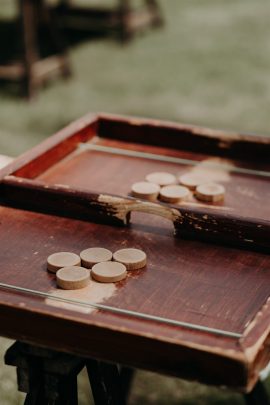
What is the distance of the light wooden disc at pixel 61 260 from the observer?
1636 millimetres

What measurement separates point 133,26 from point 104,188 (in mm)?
6415

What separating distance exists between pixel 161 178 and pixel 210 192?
7.0 inches

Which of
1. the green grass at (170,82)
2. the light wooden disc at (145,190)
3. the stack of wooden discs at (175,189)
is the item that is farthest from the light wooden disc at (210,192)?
the green grass at (170,82)

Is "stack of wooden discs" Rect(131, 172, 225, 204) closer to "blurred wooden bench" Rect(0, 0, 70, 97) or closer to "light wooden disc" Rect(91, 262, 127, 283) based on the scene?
"light wooden disc" Rect(91, 262, 127, 283)

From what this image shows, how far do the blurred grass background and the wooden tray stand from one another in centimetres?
269

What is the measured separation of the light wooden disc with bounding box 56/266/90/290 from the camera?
157 cm

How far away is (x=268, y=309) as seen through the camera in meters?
1.43

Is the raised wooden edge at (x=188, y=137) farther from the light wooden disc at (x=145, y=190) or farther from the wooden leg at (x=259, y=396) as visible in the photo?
the wooden leg at (x=259, y=396)

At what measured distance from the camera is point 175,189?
2.07m

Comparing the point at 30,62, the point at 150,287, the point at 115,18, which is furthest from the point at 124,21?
the point at 150,287

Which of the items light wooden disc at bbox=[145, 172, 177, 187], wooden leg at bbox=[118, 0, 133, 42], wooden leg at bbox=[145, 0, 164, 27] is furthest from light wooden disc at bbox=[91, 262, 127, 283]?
wooden leg at bbox=[145, 0, 164, 27]

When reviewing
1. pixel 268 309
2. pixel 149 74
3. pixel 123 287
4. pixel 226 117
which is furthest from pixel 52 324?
pixel 149 74

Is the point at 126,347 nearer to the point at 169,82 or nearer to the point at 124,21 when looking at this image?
the point at 169,82

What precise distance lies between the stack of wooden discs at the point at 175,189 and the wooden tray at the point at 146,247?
0.11ft
